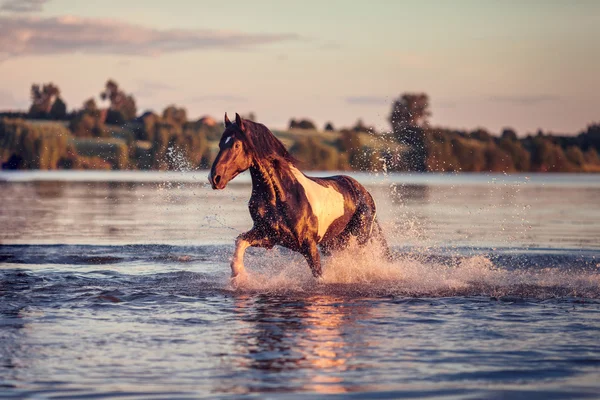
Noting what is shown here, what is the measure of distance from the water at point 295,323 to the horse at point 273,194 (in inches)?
23.3

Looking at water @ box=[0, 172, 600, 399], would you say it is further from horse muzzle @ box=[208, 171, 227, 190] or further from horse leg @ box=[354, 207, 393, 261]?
horse muzzle @ box=[208, 171, 227, 190]

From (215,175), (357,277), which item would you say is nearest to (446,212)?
(357,277)

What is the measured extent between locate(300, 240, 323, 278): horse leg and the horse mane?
1.23m

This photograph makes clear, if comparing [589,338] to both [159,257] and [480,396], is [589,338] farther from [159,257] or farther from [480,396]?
[159,257]

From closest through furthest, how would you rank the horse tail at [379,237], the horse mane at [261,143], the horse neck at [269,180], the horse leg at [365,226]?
the horse mane at [261,143] < the horse neck at [269,180] < the horse leg at [365,226] < the horse tail at [379,237]

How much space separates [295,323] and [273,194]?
2743 mm

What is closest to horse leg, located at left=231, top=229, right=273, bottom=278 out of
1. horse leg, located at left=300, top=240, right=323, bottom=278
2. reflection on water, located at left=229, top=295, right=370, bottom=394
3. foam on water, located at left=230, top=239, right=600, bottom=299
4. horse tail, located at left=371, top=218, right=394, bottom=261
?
foam on water, located at left=230, top=239, right=600, bottom=299

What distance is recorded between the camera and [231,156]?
1132cm

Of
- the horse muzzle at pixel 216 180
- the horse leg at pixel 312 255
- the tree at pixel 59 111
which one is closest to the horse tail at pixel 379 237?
the horse leg at pixel 312 255

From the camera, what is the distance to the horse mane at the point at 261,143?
11.5 m

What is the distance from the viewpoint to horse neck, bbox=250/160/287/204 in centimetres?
1178

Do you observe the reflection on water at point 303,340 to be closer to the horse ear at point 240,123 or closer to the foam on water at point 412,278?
the foam on water at point 412,278

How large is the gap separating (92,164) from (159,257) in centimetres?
10853

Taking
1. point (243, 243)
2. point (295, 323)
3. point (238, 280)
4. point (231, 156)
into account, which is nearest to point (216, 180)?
point (231, 156)
